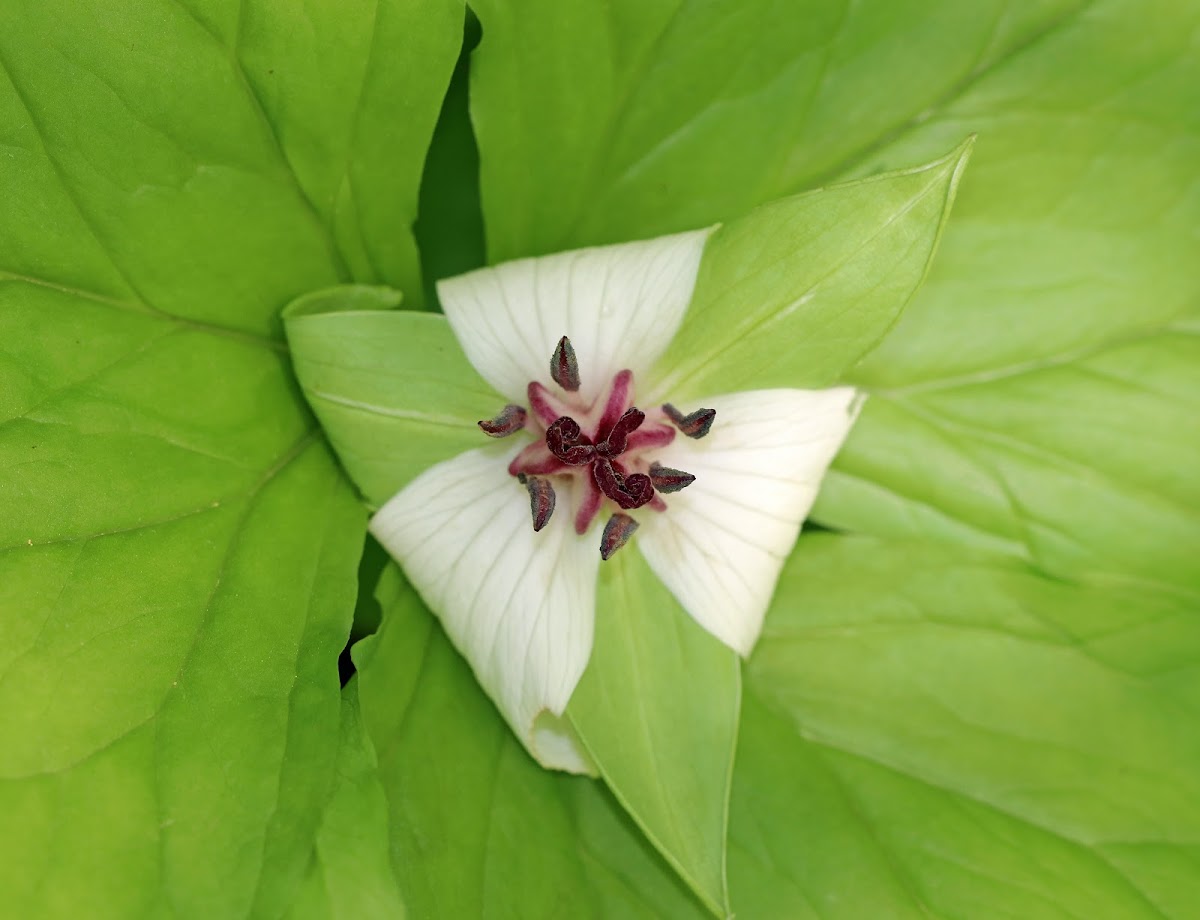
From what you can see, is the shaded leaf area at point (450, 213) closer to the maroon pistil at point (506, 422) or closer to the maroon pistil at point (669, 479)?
the maroon pistil at point (506, 422)

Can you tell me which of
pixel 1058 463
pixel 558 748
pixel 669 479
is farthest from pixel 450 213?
Result: pixel 1058 463

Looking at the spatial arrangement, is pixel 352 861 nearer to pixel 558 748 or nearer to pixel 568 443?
pixel 558 748

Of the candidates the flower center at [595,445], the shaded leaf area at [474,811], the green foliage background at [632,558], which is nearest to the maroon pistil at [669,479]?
the flower center at [595,445]

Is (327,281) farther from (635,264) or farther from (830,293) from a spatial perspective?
(830,293)

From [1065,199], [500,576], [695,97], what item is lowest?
[500,576]

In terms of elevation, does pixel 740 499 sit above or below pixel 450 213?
below

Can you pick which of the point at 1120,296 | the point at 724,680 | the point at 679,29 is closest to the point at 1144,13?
the point at 1120,296
